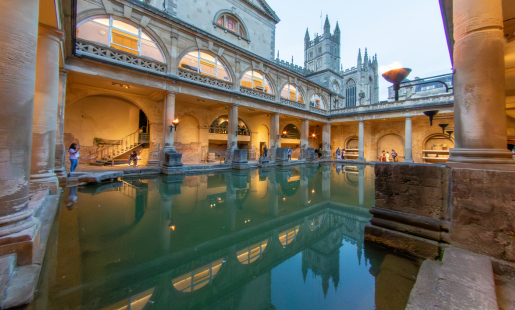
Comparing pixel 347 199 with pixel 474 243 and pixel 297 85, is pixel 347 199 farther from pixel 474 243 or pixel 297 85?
pixel 297 85

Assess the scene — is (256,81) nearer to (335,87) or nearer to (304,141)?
(304,141)

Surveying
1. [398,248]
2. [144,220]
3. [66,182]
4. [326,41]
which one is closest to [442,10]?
[398,248]

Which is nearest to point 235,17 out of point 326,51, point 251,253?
point 251,253

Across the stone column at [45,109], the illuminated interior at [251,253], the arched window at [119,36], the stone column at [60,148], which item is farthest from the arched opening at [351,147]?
the stone column at [45,109]

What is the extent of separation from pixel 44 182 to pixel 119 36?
29.2ft

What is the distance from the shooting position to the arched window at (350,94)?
3684 centimetres

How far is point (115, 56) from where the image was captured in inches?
375

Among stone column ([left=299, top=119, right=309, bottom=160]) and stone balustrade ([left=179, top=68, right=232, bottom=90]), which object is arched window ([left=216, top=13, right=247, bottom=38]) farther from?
stone column ([left=299, top=119, right=309, bottom=160])

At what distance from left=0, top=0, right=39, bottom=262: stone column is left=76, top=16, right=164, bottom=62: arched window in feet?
30.1

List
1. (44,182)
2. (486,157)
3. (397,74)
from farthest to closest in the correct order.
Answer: (44,182), (397,74), (486,157)

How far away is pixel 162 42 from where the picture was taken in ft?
36.1

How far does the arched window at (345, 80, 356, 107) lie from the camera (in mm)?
36844

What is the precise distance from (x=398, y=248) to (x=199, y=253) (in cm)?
271

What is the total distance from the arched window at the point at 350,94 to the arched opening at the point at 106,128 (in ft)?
114
